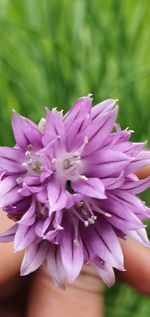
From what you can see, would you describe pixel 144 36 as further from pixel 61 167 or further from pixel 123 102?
pixel 61 167

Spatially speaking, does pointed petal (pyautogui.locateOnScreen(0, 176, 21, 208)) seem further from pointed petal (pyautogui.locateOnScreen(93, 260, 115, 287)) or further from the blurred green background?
the blurred green background

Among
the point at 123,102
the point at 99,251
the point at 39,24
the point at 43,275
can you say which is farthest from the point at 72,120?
the point at 39,24

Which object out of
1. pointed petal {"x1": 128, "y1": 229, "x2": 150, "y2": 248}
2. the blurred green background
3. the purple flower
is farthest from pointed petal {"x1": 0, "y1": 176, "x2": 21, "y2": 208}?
the blurred green background

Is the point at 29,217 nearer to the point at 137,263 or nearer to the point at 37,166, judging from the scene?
the point at 37,166

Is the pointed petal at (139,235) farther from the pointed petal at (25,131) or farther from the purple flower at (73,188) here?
the pointed petal at (25,131)

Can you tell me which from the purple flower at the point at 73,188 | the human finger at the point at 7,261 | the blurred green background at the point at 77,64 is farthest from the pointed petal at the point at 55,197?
the blurred green background at the point at 77,64

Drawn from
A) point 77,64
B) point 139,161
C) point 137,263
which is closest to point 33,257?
point 139,161
